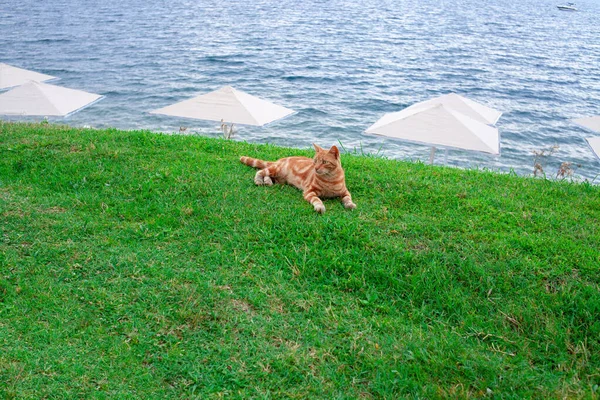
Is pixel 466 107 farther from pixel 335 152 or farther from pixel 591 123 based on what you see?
pixel 335 152

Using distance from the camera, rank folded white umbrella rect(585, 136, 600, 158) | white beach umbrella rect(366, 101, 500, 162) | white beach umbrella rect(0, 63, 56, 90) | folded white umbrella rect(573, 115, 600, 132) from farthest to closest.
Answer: white beach umbrella rect(0, 63, 56, 90) → folded white umbrella rect(573, 115, 600, 132) → folded white umbrella rect(585, 136, 600, 158) → white beach umbrella rect(366, 101, 500, 162)

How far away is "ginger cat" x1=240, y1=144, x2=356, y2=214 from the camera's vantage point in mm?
7137

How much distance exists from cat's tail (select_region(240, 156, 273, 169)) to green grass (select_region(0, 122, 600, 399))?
0.39 meters

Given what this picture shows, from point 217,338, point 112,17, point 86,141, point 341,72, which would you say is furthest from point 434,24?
point 217,338

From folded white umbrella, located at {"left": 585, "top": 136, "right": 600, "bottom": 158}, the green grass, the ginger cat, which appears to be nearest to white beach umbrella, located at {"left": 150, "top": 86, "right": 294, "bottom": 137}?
the green grass

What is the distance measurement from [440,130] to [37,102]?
11612 mm

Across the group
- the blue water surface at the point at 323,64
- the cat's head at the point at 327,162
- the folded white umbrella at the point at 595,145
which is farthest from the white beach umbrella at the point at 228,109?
the folded white umbrella at the point at 595,145

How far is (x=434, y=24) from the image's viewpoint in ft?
213

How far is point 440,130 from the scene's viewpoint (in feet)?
42.9

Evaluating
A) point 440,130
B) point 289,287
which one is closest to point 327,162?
point 289,287

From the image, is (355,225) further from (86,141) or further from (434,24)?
(434,24)

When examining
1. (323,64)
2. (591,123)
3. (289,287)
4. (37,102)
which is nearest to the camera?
(289,287)

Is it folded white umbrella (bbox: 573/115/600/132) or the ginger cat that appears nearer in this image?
the ginger cat

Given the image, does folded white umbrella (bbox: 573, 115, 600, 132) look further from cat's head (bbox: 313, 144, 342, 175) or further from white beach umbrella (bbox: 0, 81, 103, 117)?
white beach umbrella (bbox: 0, 81, 103, 117)
